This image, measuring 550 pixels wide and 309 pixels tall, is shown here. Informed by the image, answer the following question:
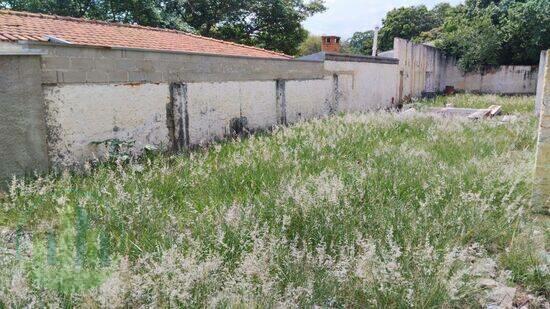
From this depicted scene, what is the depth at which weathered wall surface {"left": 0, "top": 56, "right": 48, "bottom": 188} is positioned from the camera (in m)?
5.19

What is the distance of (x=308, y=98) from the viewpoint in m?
13.1

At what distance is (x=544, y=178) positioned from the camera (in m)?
4.55

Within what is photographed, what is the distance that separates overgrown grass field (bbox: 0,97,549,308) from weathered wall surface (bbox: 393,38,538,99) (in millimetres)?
16563

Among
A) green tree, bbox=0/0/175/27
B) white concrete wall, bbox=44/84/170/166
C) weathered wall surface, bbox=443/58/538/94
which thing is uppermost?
green tree, bbox=0/0/175/27

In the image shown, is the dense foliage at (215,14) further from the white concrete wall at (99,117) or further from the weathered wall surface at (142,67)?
the white concrete wall at (99,117)

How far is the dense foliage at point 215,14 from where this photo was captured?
63.0ft

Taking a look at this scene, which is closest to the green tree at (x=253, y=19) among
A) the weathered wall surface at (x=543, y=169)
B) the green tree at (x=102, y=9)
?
the green tree at (x=102, y=9)

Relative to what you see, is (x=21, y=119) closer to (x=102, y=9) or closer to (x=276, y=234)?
(x=276, y=234)

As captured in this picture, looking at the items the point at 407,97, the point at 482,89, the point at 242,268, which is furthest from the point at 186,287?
the point at 482,89

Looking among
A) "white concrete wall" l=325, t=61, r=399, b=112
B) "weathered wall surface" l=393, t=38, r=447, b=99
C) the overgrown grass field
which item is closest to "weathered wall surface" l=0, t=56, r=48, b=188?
the overgrown grass field

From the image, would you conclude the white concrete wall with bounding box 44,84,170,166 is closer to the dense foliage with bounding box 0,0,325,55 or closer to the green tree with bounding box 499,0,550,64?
the dense foliage with bounding box 0,0,325,55

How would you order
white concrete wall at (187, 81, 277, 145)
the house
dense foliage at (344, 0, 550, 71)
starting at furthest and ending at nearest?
dense foliage at (344, 0, 550, 71) < white concrete wall at (187, 81, 277, 145) < the house

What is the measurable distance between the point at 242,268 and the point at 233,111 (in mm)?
7231

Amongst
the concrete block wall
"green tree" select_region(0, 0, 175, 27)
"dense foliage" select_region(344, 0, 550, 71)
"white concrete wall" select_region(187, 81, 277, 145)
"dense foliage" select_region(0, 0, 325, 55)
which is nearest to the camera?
the concrete block wall
